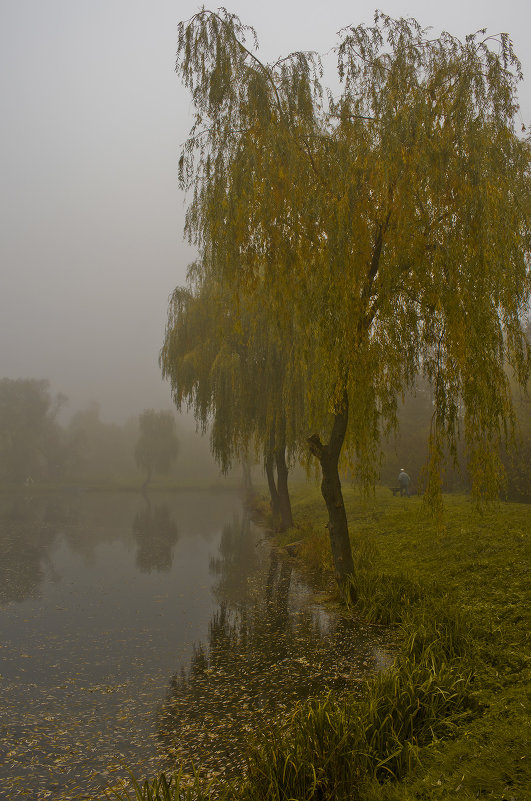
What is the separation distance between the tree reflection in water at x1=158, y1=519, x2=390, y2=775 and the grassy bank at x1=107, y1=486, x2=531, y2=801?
16.7 inches

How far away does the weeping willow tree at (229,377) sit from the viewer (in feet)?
47.4

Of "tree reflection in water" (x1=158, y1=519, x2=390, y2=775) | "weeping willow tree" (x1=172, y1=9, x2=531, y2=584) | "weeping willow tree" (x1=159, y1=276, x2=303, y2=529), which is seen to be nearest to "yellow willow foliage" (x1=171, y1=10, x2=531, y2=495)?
"weeping willow tree" (x1=172, y1=9, x2=531, y2=584)

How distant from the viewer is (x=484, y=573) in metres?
8.80

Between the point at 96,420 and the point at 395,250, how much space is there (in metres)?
76.5

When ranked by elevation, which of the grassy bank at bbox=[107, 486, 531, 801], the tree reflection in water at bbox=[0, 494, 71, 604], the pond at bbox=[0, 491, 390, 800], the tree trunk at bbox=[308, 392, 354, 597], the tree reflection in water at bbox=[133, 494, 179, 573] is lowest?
the tree reflection in water at bbox=[133, 494, 179, 573]

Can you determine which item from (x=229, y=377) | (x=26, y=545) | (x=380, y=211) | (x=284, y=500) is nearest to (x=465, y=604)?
(x=380, y=211)

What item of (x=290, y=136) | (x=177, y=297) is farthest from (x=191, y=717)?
(x=177, y=297)

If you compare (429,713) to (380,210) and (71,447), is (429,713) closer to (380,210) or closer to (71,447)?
(380,210)

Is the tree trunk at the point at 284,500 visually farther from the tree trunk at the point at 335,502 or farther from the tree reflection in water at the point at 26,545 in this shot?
the tree trunk at the point at 335,502

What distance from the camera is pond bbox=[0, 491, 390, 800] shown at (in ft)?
16.3

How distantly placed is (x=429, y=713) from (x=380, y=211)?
6.58 metres

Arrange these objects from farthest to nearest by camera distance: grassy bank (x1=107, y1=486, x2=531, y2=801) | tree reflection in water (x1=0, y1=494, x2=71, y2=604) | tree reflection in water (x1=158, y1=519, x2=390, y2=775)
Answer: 1. tree reflection in water (x1=0, y1=494, x2=71, y2=604)
2. tree reflection in water (x1=158, y1=519, x2=390, y2=775)
3. grassy bank (x1=107, y1=486, x2=531, y2=801)

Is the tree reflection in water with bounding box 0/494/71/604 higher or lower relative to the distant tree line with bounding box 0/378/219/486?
lower

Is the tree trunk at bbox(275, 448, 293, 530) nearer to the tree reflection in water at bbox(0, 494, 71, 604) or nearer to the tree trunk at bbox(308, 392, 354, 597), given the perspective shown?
the tree reflection in water at bbox(0, 494, 71, 604)
